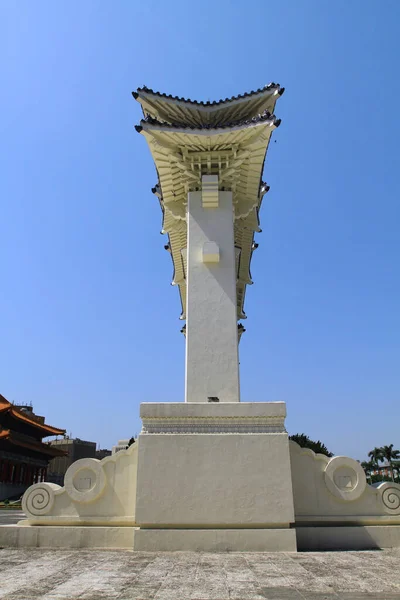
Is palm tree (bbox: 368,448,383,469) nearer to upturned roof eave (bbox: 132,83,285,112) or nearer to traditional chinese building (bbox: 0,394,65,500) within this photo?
traditional chinese building (bbox: 0,394,65,500)

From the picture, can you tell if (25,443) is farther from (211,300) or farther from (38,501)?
(211,300)

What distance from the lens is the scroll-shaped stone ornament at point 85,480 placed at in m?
9.33

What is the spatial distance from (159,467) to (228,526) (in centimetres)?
168

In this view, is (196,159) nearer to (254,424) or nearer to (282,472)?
(254,424)

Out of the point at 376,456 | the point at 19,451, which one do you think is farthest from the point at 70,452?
the point at 376,456

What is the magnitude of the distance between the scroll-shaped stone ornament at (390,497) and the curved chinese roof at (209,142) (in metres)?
7.60

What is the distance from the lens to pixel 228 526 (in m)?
8.42

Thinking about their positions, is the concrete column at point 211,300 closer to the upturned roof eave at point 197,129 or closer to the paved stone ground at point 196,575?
the upturned roof eave at point 197,129

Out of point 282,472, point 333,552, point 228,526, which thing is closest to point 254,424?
point 282,472

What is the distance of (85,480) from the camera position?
31.1 ft

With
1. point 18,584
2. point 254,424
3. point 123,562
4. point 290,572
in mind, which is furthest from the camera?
point 254,424

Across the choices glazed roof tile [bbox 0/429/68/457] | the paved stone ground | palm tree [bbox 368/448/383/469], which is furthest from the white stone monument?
palm tree [bbox 368/448/383/469]

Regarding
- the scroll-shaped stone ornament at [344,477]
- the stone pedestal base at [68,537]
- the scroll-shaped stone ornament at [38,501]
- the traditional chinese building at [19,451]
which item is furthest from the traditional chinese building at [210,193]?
the traditional chinese building at [19,451]

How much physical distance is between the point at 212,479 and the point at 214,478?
4 cm
